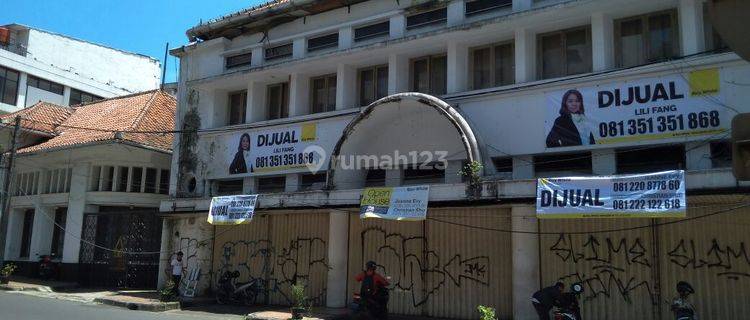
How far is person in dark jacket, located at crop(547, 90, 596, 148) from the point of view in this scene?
12.2 metres

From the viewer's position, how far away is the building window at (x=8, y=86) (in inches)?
1145

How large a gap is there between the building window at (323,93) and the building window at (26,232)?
13.6 meters

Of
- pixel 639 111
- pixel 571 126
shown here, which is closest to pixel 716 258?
pixel 639 111

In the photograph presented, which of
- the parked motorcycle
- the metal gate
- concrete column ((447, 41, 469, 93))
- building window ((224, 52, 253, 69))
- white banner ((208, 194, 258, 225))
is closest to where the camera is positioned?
the parked motorcycle

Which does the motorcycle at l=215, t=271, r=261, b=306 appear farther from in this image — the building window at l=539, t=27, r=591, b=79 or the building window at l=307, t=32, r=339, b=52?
the building window at l=539, t=27, r=591, b=79

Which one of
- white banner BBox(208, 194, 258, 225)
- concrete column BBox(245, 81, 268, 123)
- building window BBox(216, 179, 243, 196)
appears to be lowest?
white banner BBox(208, 194, 258, 225)

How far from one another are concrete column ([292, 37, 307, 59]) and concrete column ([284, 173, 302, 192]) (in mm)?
3389

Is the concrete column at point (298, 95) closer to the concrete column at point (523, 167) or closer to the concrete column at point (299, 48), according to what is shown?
the concrete column at point (299, 48)

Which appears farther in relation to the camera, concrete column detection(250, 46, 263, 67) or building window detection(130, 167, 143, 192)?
building window detection(130, 167, 143, 192)

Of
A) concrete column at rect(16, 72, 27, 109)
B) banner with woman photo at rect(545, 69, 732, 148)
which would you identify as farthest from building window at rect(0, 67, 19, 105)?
banner with woman photo at rect(545, 69, 732, 148)

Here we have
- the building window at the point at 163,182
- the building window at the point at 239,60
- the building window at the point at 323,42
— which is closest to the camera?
the building window at the point at 323,42

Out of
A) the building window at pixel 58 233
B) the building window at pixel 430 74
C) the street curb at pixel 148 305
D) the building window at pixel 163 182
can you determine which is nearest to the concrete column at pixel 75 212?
the building window at pixel 58 233

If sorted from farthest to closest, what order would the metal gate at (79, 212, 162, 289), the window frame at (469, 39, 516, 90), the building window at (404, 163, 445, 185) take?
1. the metal gate at (79, 212, 162, 289)
2. the building window at (404, 163, 445, 185)
3. the window frame at (469, 39, 516, 90)

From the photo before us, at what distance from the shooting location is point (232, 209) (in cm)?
1574
